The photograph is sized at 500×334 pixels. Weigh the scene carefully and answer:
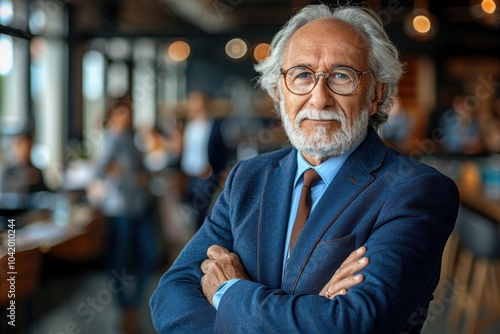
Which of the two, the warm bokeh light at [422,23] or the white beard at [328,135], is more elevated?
the warm bokeh light at [422,23]

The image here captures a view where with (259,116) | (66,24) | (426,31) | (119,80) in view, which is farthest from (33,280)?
(259,116)

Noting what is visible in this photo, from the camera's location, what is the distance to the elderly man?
1421mm

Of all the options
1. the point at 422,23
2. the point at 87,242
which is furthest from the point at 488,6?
the point at 87,242

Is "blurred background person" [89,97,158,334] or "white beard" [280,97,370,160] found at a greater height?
"white beard" [280,97,370,160]

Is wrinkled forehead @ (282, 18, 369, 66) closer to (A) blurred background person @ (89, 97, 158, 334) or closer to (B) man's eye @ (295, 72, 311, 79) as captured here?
(B) man's eye @ (295, 72, 311, 79)

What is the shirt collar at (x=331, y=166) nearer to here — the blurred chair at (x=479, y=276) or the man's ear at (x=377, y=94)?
the man's ear at (x=377, y=94)

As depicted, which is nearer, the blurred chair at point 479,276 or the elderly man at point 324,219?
the elderly man at point 324,219

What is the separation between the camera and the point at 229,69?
56.3 ft

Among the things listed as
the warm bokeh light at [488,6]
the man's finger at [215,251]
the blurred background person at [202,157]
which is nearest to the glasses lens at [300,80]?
the man's finger at [215,251]

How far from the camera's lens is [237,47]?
977cm

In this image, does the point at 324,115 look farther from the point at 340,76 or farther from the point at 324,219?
the point at 324,219

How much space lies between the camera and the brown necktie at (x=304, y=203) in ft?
5.49

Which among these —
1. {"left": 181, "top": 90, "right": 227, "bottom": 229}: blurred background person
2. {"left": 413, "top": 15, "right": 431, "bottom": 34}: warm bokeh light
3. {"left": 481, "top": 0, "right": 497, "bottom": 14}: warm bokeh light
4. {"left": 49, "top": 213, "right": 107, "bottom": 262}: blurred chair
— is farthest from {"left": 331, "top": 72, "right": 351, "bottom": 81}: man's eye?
{"left": 413, "top": 15, "right": 431, "bottom": 34}: warm bokeh light

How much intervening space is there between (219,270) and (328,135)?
0.43 m
